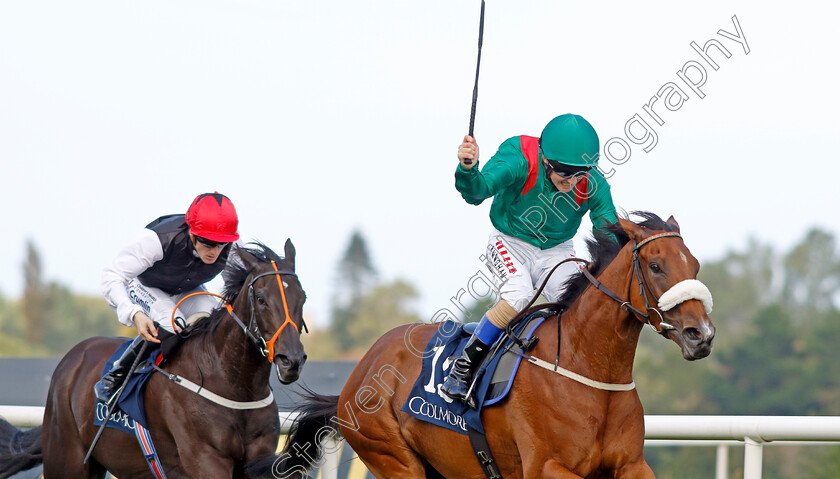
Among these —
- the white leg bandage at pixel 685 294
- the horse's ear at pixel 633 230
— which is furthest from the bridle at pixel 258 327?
the white leg bandage at pixel 685 294

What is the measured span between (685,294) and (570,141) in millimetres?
1091

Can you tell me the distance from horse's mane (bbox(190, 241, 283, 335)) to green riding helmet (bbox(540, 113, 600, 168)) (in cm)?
159

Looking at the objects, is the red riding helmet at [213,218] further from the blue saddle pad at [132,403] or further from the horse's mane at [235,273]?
the blue saddle pad at [132,403]

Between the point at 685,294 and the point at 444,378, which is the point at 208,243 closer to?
the point at 444,378

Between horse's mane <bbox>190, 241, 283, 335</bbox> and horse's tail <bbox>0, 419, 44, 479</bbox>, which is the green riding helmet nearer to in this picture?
horse's mane <bbox>190, 241, 283, 335</bbox>

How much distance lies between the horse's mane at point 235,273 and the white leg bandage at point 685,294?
2219 millimetres

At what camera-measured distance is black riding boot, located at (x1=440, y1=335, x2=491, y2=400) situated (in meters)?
4.76

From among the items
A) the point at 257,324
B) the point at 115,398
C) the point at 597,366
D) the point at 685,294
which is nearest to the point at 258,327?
the point at 257,324

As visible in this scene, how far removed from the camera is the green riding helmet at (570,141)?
15.3ft

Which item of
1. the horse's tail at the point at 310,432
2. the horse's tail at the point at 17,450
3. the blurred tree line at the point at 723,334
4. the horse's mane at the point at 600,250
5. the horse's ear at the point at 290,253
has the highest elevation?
the horse's mane at the point at 600,250

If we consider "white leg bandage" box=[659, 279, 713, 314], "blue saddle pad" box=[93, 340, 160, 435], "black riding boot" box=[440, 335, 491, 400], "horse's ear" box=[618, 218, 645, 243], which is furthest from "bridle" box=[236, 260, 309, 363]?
"white leg bandage" box=[659, 279, 713, 314]

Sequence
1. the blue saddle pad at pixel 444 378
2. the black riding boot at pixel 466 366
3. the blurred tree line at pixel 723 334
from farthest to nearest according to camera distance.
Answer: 1. the blurred tree line at pixel 723 334
2. the black riding boot at pixel 466 366
3. the blue saddle pad at pixel 444 378

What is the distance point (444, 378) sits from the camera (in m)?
4.94

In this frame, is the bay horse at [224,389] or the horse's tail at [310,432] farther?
the horse's tail at [310,432]
